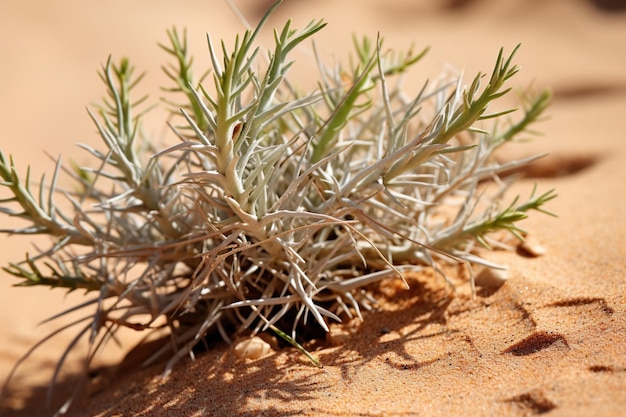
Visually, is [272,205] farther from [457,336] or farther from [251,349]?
[457,336]

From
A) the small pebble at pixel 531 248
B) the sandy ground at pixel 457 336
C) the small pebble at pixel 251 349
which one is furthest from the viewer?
the small pebble at pixel 531 248

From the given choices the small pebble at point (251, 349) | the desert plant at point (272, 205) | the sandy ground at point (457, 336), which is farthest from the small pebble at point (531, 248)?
A: the small pebble at point (251, 349)

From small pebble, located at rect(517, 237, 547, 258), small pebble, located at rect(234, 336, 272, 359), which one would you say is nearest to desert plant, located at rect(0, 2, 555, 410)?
small pebble, located at rect(234, 336, 272, 359)

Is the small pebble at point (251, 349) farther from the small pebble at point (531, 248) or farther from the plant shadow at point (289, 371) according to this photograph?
the small pebble at point (531, 248)

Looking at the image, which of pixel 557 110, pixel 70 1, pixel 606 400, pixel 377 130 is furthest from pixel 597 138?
pixel 70 1

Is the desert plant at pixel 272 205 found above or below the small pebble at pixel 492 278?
above

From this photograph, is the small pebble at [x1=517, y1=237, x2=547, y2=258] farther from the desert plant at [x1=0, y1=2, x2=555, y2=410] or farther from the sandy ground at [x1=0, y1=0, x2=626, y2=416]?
the desert plant at [x1=0, y1=2, x2=555, y2=410]

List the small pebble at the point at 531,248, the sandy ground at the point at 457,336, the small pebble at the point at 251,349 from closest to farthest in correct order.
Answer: the sandy ground at the point at 457,336
the small pebble at the point at 251,349
the small pebble at the point at 531,248

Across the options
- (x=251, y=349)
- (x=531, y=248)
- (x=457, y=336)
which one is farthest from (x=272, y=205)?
(x=531, y=248)

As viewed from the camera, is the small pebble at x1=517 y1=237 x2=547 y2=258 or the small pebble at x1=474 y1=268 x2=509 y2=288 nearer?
the small pebble at x1=474 y1=268 x2=509 y2=288
